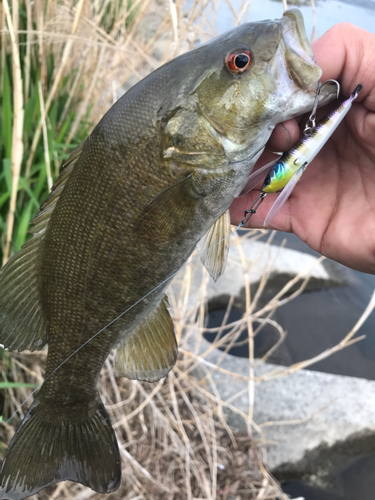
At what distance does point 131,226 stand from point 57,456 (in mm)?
724

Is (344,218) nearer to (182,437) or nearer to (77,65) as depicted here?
(182,437)

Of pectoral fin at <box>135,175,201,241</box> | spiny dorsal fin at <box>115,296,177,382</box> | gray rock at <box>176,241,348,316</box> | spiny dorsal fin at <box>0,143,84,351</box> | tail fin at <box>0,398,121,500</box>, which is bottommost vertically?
gray rock at <box>176,241,348,316</box>

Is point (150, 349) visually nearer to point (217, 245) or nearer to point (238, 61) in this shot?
point (217, 245)

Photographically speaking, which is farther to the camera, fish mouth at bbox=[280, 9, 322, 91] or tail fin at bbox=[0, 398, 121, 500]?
tail fin at bbox=[0, 398, 121, 500]

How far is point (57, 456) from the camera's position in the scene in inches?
43.3

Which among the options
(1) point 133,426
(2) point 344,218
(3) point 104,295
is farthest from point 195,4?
(1) point 133,426

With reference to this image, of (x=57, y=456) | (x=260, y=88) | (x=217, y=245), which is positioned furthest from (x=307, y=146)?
(x=57, y=456)

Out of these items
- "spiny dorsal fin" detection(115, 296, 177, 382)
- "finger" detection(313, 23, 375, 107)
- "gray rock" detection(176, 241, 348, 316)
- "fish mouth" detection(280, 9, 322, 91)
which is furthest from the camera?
"gray rock" detection(176, 241, 348, 316)

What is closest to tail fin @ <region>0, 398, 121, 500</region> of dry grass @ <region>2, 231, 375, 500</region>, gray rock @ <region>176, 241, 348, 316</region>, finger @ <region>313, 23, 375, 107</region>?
dry grass @ <region>2, 231, 375, 500</region>

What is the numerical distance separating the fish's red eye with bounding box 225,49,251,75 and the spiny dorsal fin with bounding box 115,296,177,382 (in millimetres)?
691

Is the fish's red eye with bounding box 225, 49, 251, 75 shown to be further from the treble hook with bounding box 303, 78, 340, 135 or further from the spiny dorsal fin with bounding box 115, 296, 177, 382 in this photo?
the spiny dorsal fin with bounding box 115, 296, 177, 382

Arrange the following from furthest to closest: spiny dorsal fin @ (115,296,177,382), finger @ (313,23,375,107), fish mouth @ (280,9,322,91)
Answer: spiny dorsal fin @ (115,296,177,382)
finger @ (313,23,375,107)
fish mouth @ (280,9,322,91)

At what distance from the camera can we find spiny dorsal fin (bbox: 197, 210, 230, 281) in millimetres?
1081

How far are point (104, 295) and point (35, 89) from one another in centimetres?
139
